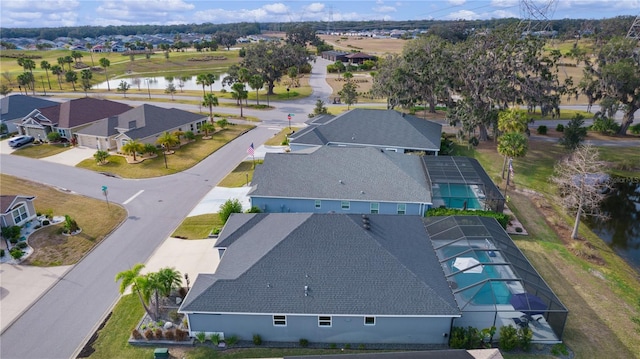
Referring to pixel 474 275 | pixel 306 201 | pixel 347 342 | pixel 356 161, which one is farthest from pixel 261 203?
pixel 474 275

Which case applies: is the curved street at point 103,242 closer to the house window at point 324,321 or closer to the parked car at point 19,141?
the parked car at point 19,141

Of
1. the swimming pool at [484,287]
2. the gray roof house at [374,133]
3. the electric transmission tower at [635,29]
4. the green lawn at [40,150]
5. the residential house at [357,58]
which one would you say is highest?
the electric transmission tower at [635,29]

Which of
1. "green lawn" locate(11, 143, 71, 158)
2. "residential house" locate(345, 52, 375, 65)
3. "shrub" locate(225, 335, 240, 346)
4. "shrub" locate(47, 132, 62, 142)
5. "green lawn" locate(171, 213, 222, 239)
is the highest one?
"residential house" locate(345, 52, 375, 65)

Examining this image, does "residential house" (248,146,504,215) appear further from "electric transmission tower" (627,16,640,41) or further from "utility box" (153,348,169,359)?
"electric transmission tower" (627,16,640,41)

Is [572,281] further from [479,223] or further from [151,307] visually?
[151,307]

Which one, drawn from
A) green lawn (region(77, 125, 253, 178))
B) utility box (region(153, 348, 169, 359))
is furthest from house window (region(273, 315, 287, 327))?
green lawn (region(77, 125, 253, 178))

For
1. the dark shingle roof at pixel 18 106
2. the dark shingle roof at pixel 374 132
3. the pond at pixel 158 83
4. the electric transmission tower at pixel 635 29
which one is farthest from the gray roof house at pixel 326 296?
the pond at pixel 158 83
